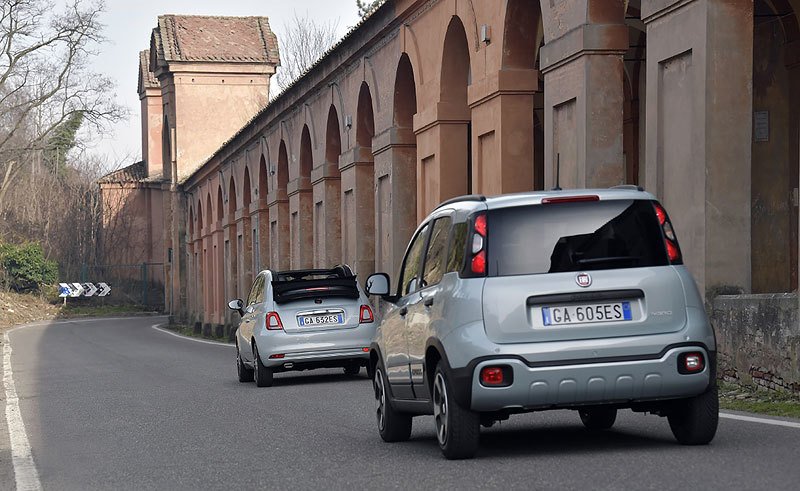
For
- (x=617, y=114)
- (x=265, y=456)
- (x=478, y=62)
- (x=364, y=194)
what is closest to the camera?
(x=265, y=456)

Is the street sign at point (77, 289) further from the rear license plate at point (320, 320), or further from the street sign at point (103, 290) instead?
the rear license plate at point (320, 320)

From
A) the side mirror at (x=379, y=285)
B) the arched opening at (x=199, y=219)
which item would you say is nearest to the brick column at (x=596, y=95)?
the side mirror at (x=379, y=285)

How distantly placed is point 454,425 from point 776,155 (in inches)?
463

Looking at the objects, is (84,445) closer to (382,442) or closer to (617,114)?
(382,442)

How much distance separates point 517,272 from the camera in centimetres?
828

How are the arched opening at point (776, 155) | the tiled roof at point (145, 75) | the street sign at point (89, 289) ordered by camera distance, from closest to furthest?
the arched opening at point (776, 155) < the street sign at point (89, 289) < the tiled roof at point (145, 75)

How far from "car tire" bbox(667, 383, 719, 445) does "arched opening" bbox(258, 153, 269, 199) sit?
38.1m

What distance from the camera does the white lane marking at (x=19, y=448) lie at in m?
8.93

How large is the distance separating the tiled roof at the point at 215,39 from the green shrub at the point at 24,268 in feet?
50.1

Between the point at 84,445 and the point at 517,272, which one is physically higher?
the point at 517,272

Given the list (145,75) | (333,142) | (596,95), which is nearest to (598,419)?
(596,95)

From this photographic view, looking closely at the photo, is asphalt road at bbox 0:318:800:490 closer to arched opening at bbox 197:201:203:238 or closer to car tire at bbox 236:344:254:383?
car tire at bbox 236:344:254:383

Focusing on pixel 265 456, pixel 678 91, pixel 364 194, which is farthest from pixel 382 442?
pixel 364 194

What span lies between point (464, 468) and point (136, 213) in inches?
3022
